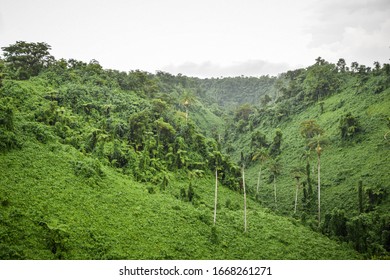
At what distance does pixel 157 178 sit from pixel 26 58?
20.4 meters

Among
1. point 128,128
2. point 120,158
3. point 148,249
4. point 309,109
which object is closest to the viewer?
point 148,249

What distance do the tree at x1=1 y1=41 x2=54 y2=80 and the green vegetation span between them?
106 millimetres

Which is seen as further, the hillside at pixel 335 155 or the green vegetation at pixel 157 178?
the hillside at pixel 335 155

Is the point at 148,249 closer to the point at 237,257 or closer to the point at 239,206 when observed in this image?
the point at 237,257

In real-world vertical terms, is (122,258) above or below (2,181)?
below

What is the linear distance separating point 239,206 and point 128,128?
11915 millimetres

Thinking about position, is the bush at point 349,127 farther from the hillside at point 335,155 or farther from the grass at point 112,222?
the grass at point 112,222

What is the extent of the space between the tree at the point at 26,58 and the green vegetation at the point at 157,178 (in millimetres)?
106

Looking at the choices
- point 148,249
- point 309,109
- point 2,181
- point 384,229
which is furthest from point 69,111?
point 309,109

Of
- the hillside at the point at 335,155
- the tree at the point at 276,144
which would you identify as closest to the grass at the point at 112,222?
the hillside at the point at 335,155

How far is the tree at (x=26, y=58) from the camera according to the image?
32031mm

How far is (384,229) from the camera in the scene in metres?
21.8

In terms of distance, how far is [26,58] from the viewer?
108 feet

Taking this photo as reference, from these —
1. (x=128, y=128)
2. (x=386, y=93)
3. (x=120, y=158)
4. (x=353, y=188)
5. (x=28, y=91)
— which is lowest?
(x=353, y=188)
